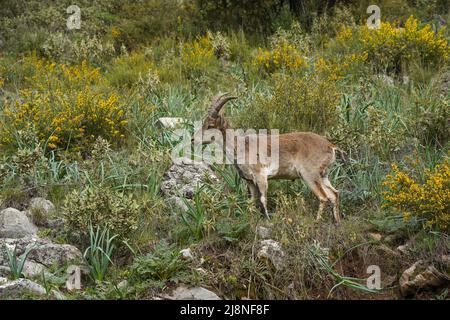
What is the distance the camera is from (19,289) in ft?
25.8

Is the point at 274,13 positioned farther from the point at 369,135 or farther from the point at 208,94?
the point at 369,135

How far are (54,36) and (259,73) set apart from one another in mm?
3952

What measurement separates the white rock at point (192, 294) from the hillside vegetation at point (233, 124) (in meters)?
0.10

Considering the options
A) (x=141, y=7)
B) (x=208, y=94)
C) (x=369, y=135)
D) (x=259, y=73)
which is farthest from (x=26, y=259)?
(x=141, y=7)

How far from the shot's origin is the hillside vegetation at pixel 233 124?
8.48m

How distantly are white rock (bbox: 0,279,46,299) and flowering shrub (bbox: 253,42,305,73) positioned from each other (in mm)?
6936

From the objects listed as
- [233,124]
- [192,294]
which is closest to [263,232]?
[192,294]

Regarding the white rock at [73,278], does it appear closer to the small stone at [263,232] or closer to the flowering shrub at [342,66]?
the small stone at [263,232]

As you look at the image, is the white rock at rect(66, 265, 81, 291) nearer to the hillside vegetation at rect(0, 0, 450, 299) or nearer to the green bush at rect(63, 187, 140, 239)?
the hillside vegetation at rect(0, 0, 450, 299)

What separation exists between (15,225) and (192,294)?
2.39 meters

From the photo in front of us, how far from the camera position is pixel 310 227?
8.84 m

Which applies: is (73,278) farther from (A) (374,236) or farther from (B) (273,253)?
(A) (374,236)

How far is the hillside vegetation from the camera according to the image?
8.48 meters

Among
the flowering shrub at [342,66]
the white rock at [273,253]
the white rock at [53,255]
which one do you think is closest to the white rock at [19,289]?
the white rock at [53,255]
